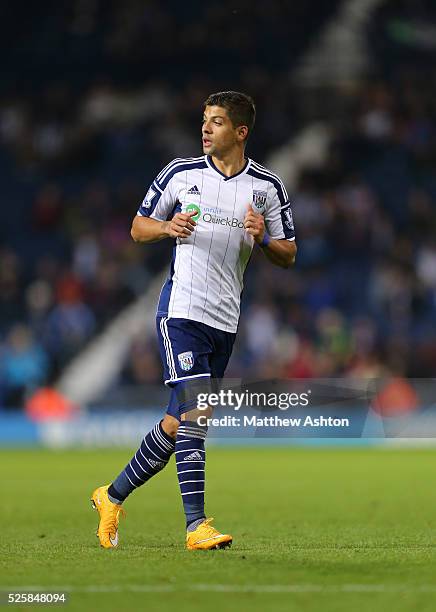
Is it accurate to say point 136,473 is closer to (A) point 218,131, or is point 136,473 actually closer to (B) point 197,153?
(A) point 218,131

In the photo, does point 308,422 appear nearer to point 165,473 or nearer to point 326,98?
point 165,473

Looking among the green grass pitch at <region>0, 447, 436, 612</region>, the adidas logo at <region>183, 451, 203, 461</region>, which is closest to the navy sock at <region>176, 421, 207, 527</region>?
the adidas logo at <region>183, 451, 203, 461</region>

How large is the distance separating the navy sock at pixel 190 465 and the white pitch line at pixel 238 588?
5.00 ft

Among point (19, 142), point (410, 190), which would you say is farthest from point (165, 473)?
point (19, 142)

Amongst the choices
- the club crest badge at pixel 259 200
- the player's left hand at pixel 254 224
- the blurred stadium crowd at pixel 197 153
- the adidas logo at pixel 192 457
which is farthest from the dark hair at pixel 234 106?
the blurred stadium crowd at pixel 197 153

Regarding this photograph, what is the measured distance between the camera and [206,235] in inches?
292

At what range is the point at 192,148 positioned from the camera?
2625 cm

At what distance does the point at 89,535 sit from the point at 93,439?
12017mm

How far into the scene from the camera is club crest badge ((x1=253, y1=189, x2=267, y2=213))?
7.51 metres

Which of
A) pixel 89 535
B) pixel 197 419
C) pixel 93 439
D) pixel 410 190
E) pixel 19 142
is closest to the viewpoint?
pixel 197 419

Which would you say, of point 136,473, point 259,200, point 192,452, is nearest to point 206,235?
point 259,200

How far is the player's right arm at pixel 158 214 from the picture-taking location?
7.31 m

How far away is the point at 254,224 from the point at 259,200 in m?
0.32

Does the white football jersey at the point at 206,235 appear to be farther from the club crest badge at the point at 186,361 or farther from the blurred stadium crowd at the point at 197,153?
the blurred stadium crowd at the point at 197,153
